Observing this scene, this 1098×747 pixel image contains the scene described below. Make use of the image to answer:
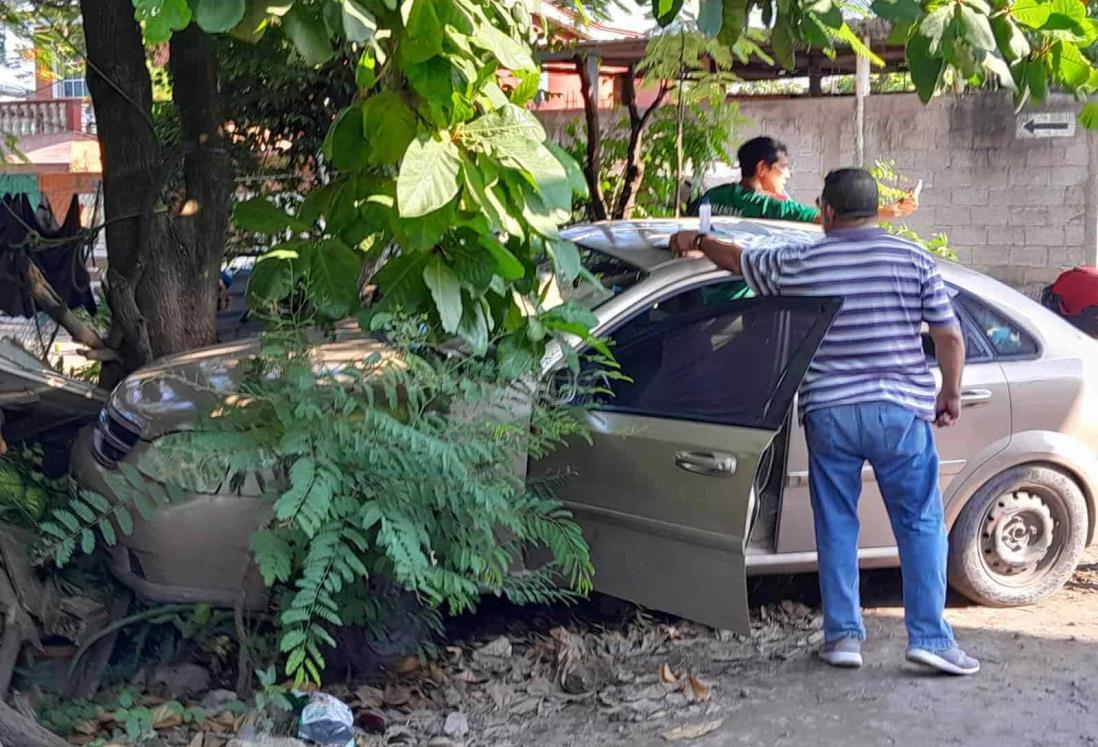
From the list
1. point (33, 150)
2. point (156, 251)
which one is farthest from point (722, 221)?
point (33, 150)

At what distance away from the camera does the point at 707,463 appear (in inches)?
177

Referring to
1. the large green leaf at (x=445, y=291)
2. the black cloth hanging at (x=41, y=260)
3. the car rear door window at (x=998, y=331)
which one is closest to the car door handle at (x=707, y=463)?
the large green leaf at (x=445, y=291)

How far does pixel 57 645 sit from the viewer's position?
485 centimetres

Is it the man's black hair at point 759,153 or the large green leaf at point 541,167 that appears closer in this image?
the large green leaf at point 541,167

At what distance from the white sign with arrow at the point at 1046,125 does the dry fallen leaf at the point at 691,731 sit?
834 cm

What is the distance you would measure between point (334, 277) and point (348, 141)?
49 centimetres

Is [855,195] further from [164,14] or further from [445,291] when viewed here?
[164,14]

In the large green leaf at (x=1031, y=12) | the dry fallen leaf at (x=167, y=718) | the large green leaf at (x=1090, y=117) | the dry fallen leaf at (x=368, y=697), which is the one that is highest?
the large green leaf at (x=1031, y=12)

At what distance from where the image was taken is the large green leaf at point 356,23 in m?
3.28

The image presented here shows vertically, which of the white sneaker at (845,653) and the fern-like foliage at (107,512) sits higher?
the fern-like foliage at (107,512)

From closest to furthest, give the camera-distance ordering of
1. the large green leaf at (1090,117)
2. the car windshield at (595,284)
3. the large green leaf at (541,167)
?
the large green leaf at (541,167), the car windshield at (595,284), the large green leaf at (1090,117)

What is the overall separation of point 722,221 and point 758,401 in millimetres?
1406

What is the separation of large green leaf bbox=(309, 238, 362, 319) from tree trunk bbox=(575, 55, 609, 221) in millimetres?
4327

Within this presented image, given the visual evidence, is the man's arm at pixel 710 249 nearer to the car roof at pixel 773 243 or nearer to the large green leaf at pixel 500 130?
the car roof at pixel 773 243
